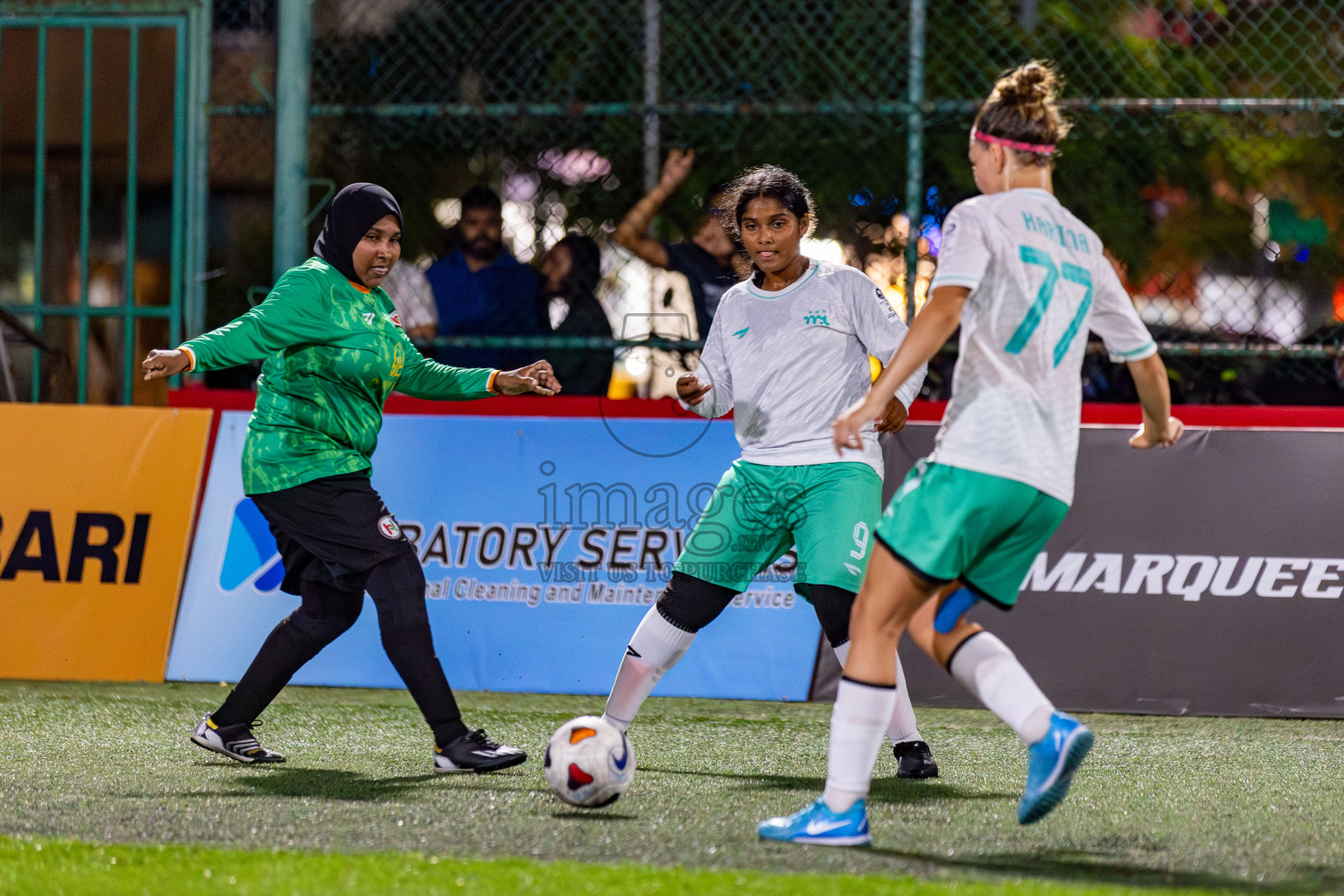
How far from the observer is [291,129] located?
7691 mm

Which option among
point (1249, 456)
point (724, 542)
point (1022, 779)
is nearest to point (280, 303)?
point (724, 542)

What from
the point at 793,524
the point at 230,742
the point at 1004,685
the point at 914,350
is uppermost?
the point at 914,350

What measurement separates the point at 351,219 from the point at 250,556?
244 cm

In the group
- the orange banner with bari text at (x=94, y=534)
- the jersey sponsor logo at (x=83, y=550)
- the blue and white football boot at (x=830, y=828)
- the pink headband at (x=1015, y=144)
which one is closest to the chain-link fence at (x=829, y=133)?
the orange banner with bari text at (x=94, y=534)

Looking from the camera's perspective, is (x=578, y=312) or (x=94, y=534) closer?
(x=94, y=534)

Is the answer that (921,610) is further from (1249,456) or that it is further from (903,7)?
(903,7)

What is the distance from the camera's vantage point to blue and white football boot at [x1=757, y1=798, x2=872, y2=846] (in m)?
3.64

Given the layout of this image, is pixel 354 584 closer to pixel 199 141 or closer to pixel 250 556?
pixel 250 556

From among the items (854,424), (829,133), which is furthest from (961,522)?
(829,133)

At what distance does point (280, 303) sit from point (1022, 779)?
2.78 metres

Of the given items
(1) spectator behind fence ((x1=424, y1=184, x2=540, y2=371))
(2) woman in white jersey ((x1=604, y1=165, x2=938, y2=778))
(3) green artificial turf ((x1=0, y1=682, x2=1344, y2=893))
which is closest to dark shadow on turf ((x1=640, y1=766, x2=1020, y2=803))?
(3) green artificial turf ((x1=0, y1=682, x2=1344, y2=893))

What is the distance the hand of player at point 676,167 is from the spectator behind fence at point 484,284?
83 centimetres

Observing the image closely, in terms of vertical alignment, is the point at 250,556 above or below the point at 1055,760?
below

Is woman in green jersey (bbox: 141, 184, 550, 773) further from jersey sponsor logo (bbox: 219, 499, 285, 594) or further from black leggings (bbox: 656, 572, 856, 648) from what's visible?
jersey sponsor logo (bbox: 219, 499, 285, 594)
